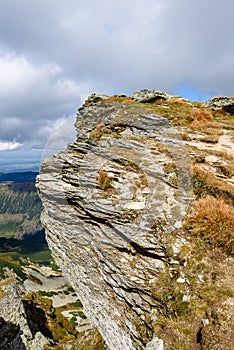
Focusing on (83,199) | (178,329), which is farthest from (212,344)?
(83,199)

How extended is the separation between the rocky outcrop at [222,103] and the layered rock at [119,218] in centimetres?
972

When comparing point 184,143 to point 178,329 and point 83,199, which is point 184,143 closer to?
point 83,199

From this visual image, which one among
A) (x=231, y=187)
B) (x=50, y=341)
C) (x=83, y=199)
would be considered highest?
(x=231, y=187)

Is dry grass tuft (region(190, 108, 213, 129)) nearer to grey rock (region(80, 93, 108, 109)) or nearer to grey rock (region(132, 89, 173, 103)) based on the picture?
grey rock (region(132, 89, 173, 103))

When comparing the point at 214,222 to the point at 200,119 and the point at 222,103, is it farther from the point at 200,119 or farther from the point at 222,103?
the point at 222,103

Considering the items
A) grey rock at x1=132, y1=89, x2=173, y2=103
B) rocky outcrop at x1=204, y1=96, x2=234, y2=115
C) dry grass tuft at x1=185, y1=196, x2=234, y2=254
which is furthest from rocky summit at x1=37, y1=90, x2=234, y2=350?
grey rock at x1=132, y1=89, x2=173, y2=103

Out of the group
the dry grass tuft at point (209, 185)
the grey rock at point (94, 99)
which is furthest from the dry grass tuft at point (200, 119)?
the grey rock at point (94, 99)

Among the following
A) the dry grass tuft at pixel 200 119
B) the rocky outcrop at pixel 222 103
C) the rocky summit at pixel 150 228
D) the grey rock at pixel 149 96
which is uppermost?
the grey rock at pixel 149 96

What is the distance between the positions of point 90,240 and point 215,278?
7.95 meters

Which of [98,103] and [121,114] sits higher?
[98,103]

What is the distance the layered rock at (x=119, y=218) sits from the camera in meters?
11.8

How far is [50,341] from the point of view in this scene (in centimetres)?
2256

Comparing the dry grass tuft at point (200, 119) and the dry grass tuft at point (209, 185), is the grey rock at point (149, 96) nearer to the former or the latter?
the dry grass tuft at point (200, 119)

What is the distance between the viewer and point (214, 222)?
11.4 meters
